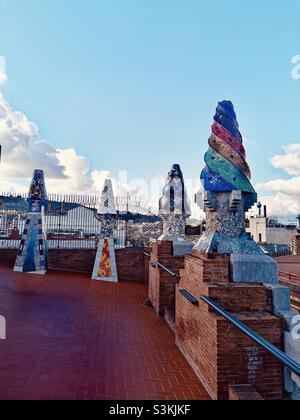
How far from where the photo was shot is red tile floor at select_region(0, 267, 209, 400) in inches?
115

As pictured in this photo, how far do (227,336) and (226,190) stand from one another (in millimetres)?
2063

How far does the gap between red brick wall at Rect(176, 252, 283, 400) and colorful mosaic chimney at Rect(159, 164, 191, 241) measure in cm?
495

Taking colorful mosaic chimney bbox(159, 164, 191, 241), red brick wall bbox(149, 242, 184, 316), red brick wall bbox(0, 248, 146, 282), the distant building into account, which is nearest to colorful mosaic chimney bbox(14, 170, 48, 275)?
red brick wall bbox(0, 248, 146, 282)

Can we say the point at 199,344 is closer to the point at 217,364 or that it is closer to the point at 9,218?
the point at 217,364

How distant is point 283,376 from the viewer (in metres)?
2.78

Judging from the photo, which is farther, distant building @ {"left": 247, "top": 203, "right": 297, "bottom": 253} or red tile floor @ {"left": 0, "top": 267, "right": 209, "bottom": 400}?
distant building @ {"left": 247, "top": 203, "right": 297, "bottom": 253}

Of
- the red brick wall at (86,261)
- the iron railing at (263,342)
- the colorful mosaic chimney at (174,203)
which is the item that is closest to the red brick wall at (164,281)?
the colorful mosaic chimney at (174,203)

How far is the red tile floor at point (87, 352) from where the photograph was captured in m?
2.93

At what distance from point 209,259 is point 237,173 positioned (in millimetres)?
1426

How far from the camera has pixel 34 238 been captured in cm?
1092

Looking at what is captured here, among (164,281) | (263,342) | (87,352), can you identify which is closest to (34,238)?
(164,281)

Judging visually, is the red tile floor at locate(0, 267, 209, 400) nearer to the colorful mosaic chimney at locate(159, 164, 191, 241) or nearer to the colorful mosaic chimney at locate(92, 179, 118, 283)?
the colorful mosaic chimney at locate(159, 164, 191, 241)

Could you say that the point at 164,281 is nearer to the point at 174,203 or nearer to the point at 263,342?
the point at 174,203
